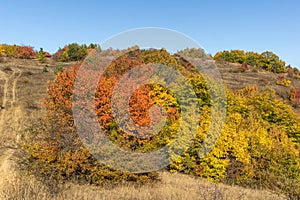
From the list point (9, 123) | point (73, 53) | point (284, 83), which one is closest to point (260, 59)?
point (284, 83)

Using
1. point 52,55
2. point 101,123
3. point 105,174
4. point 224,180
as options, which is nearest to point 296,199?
point 105,174

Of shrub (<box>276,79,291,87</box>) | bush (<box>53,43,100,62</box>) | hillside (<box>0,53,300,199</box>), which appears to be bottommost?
hillside (<box>0,53,300,199</box>)

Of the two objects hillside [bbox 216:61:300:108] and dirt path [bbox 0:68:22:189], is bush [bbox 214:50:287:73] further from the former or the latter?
dirt path [bbox 0:68:22:189]

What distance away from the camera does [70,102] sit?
48.6ft

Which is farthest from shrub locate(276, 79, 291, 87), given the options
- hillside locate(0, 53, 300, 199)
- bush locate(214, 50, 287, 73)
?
bush locate(214, 50, 287, 73)

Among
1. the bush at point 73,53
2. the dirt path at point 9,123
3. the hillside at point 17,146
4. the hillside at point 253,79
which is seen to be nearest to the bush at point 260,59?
the hillside at point 253,79

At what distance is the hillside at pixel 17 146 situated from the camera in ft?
27.3

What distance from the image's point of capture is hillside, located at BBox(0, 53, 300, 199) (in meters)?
8.33

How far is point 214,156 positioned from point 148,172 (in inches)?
303

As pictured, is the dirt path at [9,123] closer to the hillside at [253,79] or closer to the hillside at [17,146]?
the hillside at [17,146]

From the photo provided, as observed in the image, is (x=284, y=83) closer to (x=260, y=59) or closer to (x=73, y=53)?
(x=260, y=59)

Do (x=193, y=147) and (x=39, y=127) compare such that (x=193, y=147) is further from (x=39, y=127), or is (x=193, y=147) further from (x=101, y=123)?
(x=39, y=127)

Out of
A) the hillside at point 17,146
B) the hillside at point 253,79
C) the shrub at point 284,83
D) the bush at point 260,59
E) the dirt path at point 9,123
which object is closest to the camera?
the hillside at point 17,146

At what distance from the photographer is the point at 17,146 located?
979 inches
